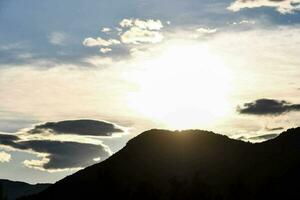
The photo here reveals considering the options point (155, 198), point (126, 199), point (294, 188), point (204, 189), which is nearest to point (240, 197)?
point (204, 189)

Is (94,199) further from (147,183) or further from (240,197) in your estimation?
(240,197)

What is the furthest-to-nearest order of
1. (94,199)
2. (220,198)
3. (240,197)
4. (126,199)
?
1. (94,199)
2. (126,199)
3. (240,197)
4. (220,198)

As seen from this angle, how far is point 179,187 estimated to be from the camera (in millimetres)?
156625

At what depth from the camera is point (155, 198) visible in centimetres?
15150

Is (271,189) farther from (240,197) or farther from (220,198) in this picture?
(220,198)

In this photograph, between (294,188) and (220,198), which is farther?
(294,188)

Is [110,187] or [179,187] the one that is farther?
[110,187]

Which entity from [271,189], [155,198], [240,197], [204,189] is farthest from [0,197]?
[271,189]

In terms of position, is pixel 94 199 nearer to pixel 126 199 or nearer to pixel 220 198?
pixel 126 199

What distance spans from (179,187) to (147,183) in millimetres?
9708

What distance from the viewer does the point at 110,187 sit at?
167375 millimetres

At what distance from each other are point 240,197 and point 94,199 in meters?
58.5

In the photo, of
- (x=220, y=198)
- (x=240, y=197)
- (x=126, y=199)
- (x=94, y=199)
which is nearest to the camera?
(x=220, y=198)

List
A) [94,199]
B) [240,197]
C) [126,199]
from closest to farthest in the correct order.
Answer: [240,197]
[126,199]
[94,199]
